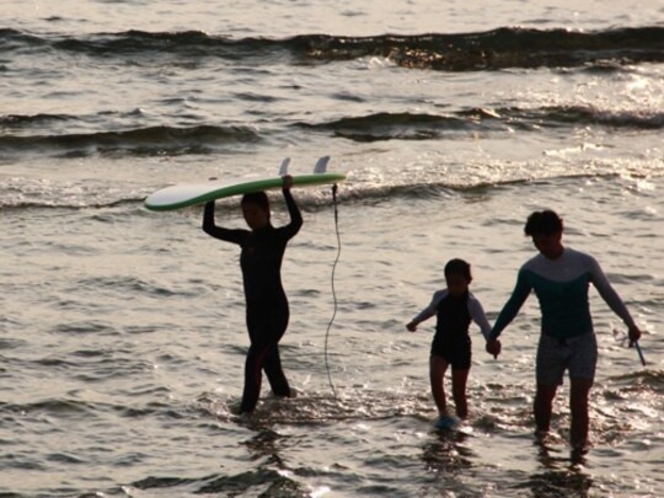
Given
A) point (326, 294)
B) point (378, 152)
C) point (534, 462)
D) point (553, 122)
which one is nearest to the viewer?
point (534, 462)

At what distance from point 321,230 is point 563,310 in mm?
6405

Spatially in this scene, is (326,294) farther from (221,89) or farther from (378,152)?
(221,89)

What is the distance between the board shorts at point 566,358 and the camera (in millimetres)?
10109

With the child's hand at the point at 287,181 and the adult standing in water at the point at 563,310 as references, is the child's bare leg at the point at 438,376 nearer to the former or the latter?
the adult standing in water at the point at 563,310

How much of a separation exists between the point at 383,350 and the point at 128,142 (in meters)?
8.36

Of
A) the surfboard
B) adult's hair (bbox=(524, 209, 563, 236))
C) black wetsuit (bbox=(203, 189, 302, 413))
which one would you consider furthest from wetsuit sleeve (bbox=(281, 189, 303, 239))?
adult's hair (bbox=(524, 209, 563, 236))

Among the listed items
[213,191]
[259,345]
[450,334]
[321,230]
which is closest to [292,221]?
[213,191]

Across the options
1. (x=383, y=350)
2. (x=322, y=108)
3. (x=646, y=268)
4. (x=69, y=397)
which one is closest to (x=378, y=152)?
(x=322, y=108)

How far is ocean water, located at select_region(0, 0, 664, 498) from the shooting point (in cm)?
1043

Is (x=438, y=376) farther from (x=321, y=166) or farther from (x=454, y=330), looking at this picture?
(x=321, y=166)

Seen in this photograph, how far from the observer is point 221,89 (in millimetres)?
23094

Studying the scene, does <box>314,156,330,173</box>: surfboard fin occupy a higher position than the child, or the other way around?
<box>314,156,330,173</box>: surfboard fin

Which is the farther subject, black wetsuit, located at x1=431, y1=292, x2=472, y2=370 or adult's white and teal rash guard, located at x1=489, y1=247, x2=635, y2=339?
black wetsuit, located at x1=431, y1=292, x2=472, y2=370

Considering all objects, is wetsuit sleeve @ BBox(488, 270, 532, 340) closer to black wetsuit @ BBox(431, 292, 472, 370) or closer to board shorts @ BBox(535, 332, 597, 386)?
board shorts @ BBox(535, 332, 597, 386)
